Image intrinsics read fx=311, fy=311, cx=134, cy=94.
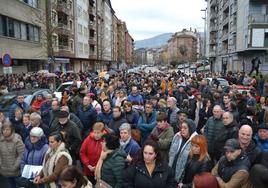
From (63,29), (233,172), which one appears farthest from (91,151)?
(63,29)

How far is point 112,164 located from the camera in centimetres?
453

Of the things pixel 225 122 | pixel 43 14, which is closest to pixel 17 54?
pixel 43 14

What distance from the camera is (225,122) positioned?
636 cm

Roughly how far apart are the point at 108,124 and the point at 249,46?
1348 inches

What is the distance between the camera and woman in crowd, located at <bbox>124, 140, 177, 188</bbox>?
4082 millimetres

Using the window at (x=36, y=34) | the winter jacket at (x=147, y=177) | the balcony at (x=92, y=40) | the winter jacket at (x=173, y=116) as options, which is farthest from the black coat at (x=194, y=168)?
the balcony at (x=92, y=40)

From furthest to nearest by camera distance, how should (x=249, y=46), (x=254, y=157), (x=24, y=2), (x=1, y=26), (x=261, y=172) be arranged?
(x=249, y=46), (x=24, y=2), (x=1, y=26), (x=254, y=157), (x=261, y=172)

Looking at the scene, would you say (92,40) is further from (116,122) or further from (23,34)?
(116,122)

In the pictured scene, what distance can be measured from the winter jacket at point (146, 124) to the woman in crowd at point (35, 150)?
8.04ft

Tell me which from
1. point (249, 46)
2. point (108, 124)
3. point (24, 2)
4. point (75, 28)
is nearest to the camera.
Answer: point (108, 124)

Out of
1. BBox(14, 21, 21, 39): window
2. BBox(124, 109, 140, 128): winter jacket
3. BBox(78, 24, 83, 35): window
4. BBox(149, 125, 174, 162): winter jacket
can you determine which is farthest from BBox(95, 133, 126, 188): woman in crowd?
BBox(78, 24, 83, 35): window

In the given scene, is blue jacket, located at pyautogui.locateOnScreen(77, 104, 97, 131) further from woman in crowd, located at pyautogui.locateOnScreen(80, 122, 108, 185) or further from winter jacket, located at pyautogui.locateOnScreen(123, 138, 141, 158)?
winter jacket, located at pyautogui.locateOnScreen(123, 138, 141, 158)

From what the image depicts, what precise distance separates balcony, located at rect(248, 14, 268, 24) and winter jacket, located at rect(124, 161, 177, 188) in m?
37.1

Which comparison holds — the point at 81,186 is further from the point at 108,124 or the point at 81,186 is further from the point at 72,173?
the point at 108,124
